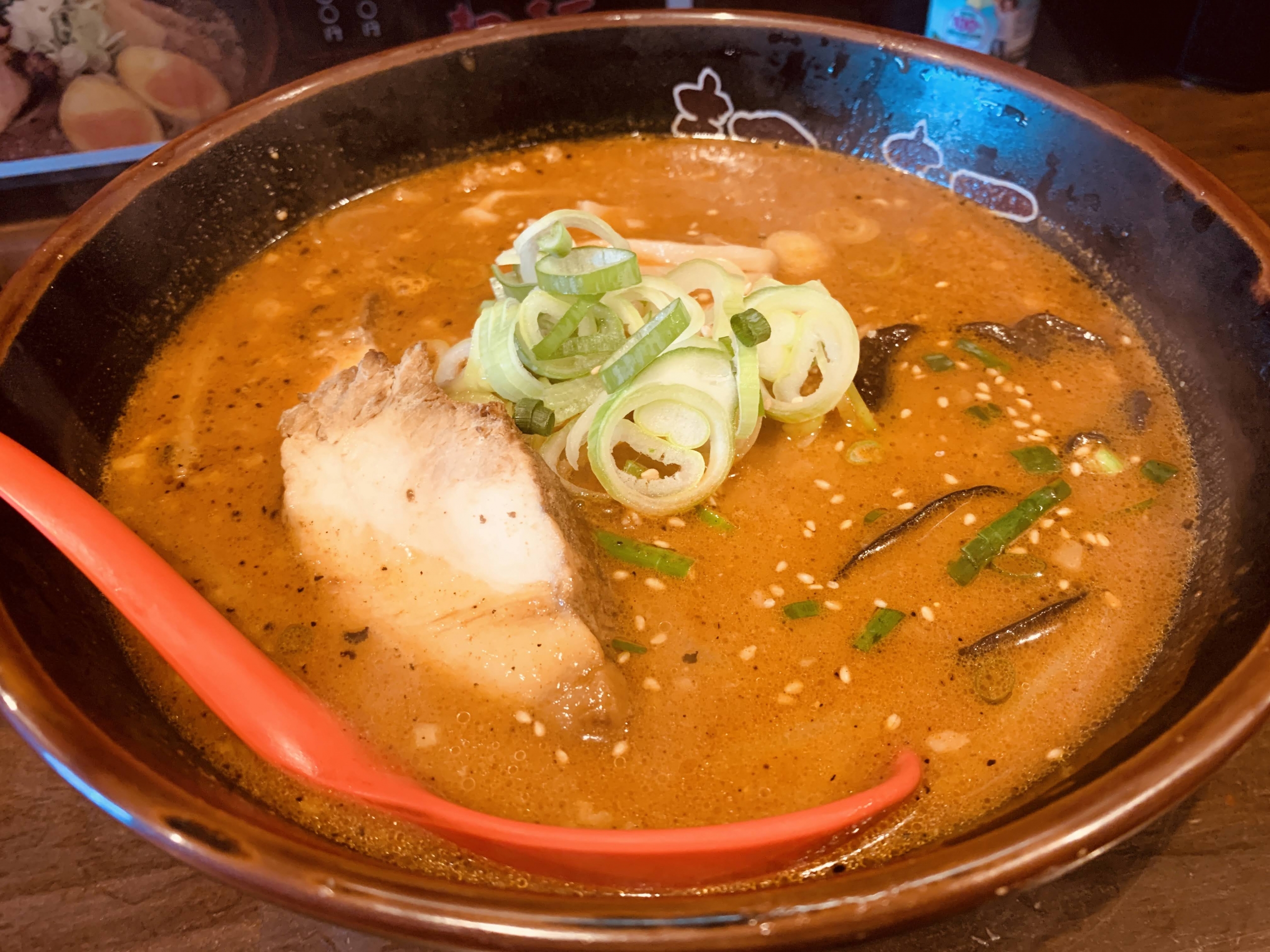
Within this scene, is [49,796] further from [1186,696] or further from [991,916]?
[1186,696]

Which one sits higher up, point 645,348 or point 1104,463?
point 645,348

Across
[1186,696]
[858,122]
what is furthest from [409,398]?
[858,122]

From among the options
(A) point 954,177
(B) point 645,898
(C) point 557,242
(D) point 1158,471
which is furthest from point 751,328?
(A) point 954,177

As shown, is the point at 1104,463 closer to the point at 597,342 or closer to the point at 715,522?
the point at 715,522

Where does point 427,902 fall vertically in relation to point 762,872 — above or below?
above

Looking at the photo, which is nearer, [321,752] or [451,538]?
[321,752]
